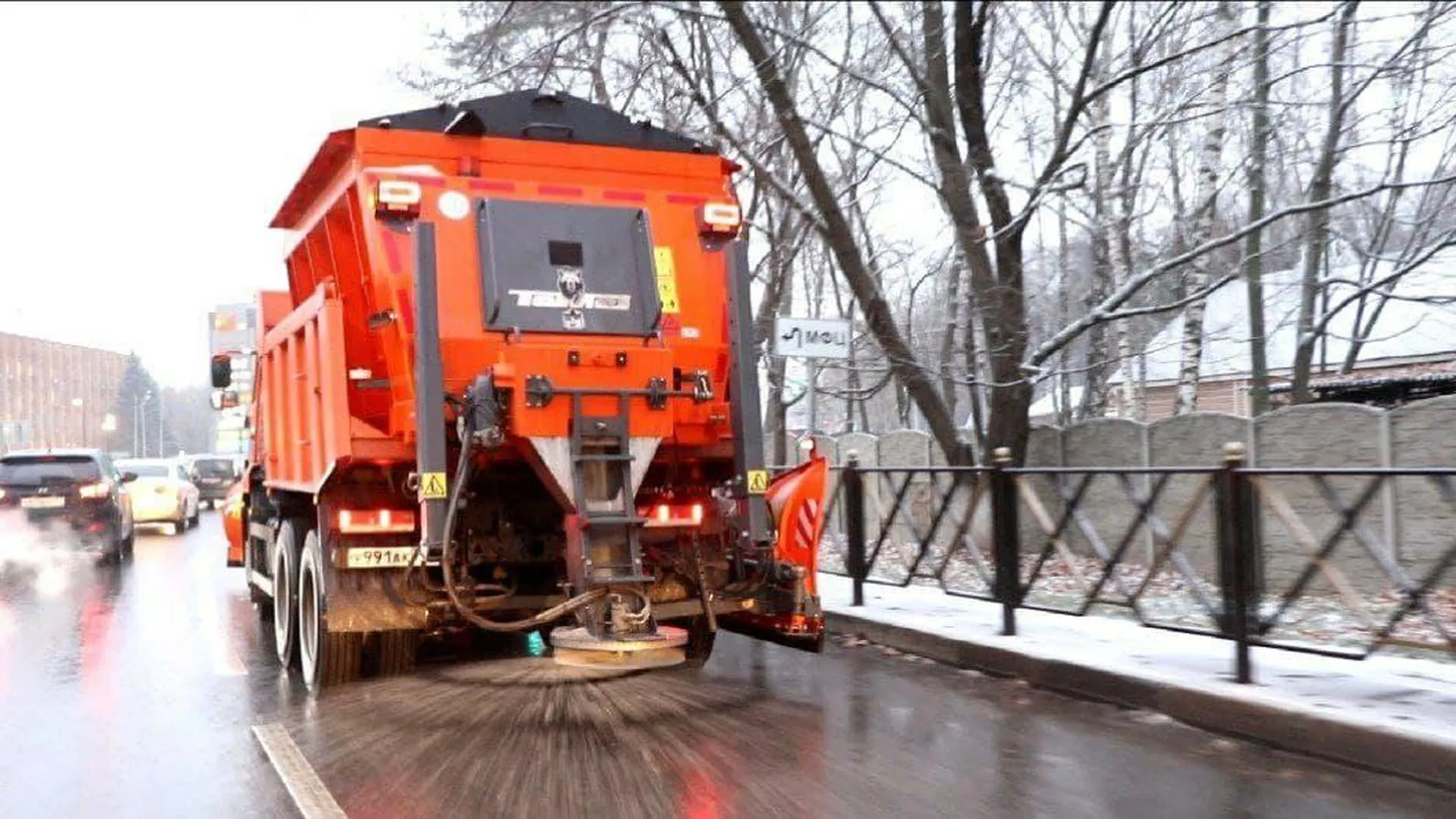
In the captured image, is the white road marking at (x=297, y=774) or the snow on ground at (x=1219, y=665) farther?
the snow on ground at (x=1219, y=665)

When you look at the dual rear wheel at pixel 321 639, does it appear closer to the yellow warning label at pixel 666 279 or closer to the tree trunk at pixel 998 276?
the yellow warning label at pixel 666 279

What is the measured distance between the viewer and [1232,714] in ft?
22.7

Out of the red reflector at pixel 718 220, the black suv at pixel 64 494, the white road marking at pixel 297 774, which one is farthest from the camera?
the black suv at pixel 64 494

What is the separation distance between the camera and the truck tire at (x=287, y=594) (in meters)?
9.37

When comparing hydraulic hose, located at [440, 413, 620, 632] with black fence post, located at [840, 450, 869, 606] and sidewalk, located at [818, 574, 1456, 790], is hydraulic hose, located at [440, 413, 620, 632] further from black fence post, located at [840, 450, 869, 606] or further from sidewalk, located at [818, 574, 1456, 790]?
black fence post, located at [840, 450, 869, 606]

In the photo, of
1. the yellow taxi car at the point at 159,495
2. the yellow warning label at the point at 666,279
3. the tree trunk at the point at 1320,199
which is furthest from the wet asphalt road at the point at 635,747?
the yellow taxi car at the point at 159,495

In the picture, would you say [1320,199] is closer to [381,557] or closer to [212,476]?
[381,557]

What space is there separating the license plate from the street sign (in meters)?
5.94

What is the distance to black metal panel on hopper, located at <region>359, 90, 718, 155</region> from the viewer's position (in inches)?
316

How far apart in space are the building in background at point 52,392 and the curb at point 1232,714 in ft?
98.7

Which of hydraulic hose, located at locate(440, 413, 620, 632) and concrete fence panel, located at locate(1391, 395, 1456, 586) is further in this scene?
hydraulic hose, located at locate(440, 413, 620, 632)

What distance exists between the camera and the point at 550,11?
45.2 ft

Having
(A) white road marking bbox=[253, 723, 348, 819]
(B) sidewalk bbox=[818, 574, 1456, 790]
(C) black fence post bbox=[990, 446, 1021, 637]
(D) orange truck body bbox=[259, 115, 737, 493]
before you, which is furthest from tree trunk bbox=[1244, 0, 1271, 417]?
(A) white road marking bbox=[253, 723, 348, 819]

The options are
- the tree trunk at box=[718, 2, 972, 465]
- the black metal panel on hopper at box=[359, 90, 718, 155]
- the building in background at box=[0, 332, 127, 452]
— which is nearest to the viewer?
the black metal panel on hopper at box=[359, 90, 718, 155]
